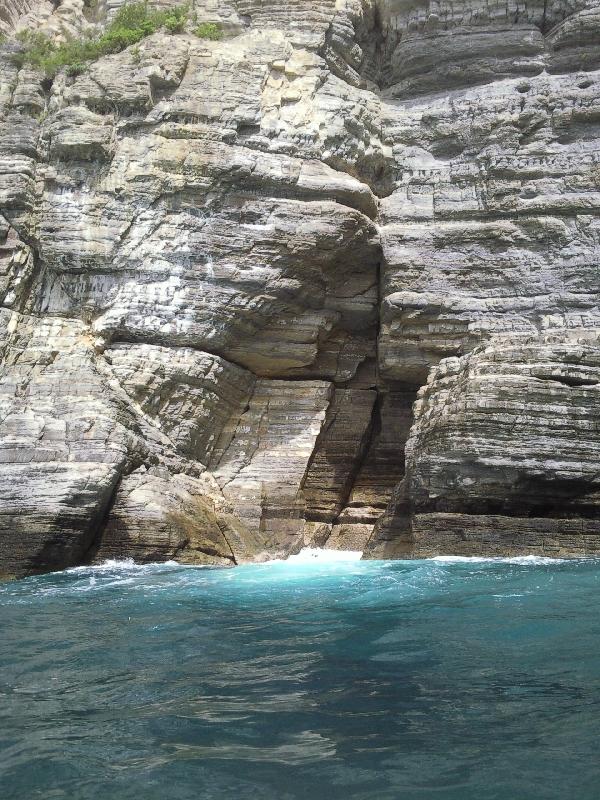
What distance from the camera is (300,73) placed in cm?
1623

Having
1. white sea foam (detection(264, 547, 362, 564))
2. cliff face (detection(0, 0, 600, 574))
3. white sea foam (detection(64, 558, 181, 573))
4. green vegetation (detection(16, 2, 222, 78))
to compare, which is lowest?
white sea foam (detection(264, 547, 362, 564))

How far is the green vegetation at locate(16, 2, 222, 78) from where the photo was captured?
1655cm

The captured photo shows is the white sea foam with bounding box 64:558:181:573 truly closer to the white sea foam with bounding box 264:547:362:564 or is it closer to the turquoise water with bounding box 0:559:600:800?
the white sea foam with bounding box 264:547:362:564

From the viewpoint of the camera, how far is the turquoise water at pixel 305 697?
126 inches

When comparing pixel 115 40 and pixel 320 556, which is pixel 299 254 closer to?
pixel 320 556

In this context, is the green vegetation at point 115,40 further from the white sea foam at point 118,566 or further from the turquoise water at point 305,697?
the turquoise water at point 305,697

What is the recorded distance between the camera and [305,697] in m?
4.23

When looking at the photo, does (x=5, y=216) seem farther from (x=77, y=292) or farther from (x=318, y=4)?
(x=318, y=4)

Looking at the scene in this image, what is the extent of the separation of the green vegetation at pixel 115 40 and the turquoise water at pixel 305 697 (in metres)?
13.4

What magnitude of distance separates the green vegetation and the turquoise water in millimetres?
13430

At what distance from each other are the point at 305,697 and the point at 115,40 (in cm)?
1645

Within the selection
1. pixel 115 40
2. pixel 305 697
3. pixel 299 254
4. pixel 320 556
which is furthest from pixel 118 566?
pixel 115 40

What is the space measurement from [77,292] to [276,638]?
1092 centimetres

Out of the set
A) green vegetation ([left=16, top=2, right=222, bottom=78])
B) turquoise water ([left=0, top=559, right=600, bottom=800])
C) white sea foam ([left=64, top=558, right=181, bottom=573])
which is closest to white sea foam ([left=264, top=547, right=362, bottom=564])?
white sea foam ([left=64, top=558, right=181, bottom=573])
